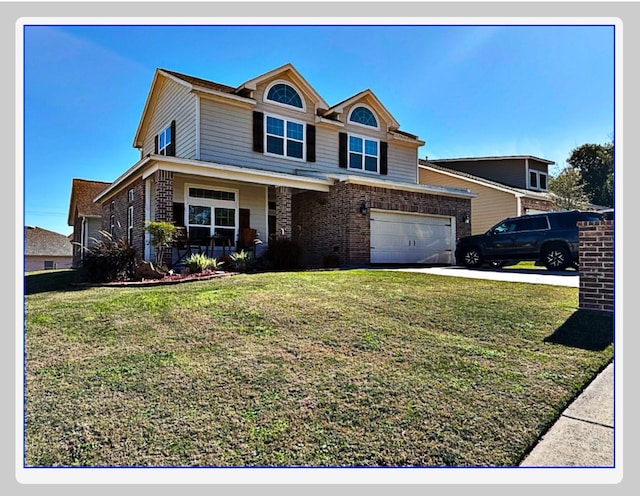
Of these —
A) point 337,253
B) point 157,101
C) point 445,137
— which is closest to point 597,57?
point 445,137

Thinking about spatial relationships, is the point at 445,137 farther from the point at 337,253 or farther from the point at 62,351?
the point at 337,253

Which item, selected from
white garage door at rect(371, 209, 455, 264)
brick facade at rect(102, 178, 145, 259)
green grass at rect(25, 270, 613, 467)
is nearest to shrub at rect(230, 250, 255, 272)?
brick facade at rect(102, 178, 145, 259)

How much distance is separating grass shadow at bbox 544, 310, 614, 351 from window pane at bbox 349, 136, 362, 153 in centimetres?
1123

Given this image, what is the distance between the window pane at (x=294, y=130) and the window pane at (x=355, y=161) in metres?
2.14

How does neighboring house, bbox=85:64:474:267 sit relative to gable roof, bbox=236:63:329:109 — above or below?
below

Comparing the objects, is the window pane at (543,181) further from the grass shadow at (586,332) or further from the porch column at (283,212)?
the grass shadow at (586,332)

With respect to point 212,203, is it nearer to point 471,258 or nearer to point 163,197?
point 163,197

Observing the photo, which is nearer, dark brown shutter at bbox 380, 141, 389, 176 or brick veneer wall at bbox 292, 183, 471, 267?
brick veneer wall at bbox 292, 183, 471, 267

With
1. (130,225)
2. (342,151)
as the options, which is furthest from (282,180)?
(130,225)

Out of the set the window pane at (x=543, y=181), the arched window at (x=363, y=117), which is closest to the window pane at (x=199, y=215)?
the arched window at (x=363, y=117)

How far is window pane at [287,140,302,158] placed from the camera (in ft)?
44.9

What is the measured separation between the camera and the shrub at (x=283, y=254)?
10.6 meters

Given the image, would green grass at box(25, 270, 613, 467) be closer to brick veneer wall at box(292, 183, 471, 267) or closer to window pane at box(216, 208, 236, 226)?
brick veneer wall at box(292, 183, 471, 267)

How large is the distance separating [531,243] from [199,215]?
29.8ft
